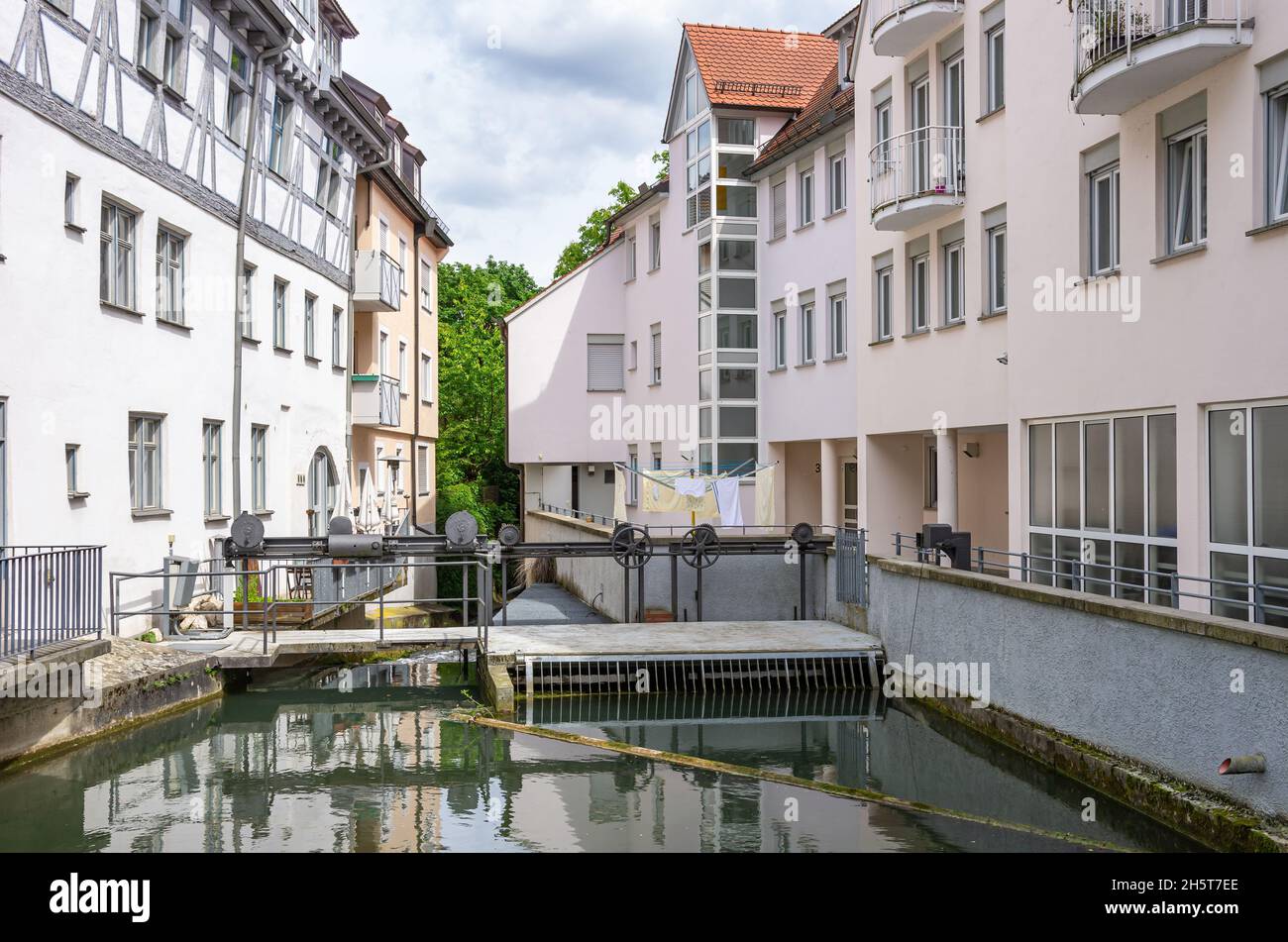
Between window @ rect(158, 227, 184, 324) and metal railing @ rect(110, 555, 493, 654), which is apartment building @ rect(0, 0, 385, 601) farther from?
metal railing @ rect(110, 555, 493, 654)

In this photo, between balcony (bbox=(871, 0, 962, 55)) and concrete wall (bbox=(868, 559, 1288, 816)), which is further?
balcony (bbox=(871, 0, 962, 55))

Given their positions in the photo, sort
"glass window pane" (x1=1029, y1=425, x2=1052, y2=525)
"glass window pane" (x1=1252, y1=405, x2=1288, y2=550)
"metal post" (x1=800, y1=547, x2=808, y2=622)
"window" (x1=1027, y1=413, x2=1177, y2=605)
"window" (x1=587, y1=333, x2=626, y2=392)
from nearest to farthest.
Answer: "glass window pane" (x1=1252, y1=405, x2=1288, y2=550) < "window" (x1=1027, y1=413, x2=1177, y2=605) < "glass window pane" (x1=1029, y1=425, x2=1052, y2=525) < "metal post" (x1=800, y1=547, x2=808, y2=622) < "window" (x1=587, y1=333, x2=626, y2=392)

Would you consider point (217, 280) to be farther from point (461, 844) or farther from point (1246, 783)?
point (1246, 783)

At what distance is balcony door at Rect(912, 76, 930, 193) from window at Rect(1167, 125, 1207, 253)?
5.92m

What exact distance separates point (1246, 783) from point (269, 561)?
16007 millimetres

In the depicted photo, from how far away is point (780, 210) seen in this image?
90.9 ft

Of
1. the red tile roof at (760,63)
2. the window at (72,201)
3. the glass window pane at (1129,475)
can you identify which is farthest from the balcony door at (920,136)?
the window at (72,201)

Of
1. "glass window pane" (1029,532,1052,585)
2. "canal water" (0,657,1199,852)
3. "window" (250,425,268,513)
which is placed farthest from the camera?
"window" (250,425,268,513)

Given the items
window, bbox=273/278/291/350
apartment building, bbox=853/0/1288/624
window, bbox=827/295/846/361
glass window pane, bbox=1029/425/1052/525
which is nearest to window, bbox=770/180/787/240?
window, bbox=827/295/846/361

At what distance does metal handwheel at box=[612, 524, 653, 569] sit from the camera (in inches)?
792

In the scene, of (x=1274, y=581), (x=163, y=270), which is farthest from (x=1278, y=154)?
(x=163, y=270)

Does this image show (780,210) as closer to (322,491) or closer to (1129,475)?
(322,491)

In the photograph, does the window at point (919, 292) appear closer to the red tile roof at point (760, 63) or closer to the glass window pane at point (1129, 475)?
the glass window pane at point (1129, 475)
